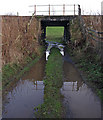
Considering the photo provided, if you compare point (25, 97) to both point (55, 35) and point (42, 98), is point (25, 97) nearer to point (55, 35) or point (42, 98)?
point (42, 98)

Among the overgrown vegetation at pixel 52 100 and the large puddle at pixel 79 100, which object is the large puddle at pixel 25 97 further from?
the large puddle at pixel 79 100

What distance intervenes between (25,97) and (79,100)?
174 cm

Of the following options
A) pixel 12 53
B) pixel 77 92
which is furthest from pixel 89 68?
pixel 12 53

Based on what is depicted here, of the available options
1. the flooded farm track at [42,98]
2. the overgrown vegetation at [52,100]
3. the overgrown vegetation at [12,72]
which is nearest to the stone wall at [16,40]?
the overgrown vegetation at [12,72]

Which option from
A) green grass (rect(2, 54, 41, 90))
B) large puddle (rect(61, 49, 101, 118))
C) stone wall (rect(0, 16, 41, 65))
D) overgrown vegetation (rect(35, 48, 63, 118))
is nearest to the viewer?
overgrown vegetation (rect(35, 48, 63, 118))

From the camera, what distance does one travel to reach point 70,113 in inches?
177

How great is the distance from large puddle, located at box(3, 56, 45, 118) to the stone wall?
149 cm

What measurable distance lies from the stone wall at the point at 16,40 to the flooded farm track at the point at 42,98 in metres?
1.48

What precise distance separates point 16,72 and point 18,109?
3.26m

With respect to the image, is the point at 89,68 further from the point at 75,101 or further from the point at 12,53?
the point at 12,53

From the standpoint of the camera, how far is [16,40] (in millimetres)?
9227

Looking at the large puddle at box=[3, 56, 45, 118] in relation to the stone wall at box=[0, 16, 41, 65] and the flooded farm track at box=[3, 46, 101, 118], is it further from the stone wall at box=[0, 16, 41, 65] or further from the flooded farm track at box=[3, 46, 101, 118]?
the stone wall at box=[0, 16, 41, 65]

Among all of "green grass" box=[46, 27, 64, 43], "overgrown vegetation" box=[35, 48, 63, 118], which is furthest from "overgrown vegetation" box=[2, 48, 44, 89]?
"green grass" box=[46, 27, 64, 43]

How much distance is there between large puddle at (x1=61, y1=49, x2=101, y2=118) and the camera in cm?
451
